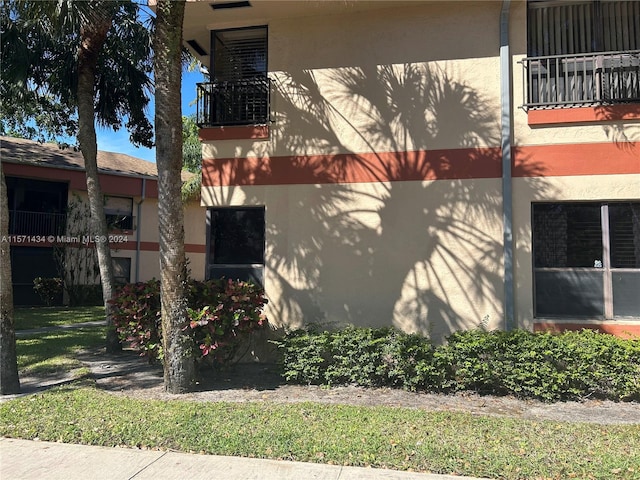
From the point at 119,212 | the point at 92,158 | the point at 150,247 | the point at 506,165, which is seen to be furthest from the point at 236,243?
the point at 150,247

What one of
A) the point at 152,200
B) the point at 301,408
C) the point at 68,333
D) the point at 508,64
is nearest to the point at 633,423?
the point at 301,408

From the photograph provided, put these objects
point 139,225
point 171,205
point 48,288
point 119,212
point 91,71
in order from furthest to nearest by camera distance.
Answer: point 139,225
point 119,212
point 48,288
point 91,71
point 171,205

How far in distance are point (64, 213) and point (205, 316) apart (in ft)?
62.2

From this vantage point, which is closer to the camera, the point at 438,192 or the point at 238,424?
the point at 238,424

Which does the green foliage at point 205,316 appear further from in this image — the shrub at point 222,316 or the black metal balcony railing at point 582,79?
the black metal balcony railing at point 582,79

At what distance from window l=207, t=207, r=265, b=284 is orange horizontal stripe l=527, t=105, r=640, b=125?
16.6 ft

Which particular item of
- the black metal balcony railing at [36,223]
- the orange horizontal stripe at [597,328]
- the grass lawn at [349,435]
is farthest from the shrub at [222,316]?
the black metal balcony railing at [36,223]

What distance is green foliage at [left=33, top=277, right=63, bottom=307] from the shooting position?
21.1m

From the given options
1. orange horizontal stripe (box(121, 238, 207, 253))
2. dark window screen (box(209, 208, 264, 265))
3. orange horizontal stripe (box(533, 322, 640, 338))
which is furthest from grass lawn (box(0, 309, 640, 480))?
orange horizontal stripe (box(121, 238, 207, 253))

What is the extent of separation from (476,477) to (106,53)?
502 inches

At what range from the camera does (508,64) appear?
27.1ft

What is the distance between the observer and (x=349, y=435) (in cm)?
524

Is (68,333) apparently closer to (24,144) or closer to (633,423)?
(633,423)

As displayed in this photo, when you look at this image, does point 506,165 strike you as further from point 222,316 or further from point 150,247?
point 150,247
